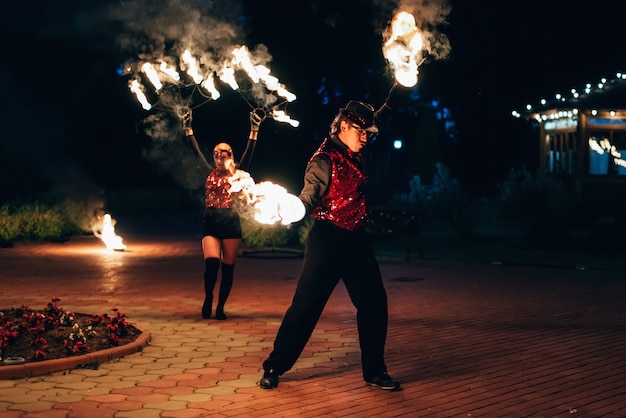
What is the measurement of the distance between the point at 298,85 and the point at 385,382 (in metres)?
25.7

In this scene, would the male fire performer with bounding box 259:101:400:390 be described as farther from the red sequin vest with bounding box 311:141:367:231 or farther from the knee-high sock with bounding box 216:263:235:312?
the knee-high sock with bounding box 216:263:235:312

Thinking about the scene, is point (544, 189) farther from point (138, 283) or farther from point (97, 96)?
point (97, 96)

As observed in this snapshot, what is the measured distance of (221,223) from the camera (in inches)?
400

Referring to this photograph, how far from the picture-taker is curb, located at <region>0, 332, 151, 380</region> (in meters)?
7.32

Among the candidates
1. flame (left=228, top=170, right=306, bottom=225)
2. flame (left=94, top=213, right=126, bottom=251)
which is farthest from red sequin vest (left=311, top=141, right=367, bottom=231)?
flame (left=94, top=213, right=126, bottom=251)

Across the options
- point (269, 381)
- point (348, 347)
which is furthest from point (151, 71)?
point (269, 381)

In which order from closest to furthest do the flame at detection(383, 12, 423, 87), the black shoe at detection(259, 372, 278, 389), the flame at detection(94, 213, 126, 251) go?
the black shoe at detection(259, 372, 278, 389) → the flame at detection(383, 12, 423, 87) → the flame at detection(94, 213, 126, 251)

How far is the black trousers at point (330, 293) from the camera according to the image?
7.18 meters

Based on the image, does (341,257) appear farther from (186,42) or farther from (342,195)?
(186,42)

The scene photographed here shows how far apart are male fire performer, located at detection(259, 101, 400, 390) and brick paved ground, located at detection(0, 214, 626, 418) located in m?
0.24

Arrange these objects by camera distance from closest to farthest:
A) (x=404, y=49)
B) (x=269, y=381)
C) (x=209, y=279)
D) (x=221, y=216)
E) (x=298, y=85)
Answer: (x=269, y=381) < (x=404, y=49) < (x=221, y=216) < (x=209, y=279) < (x=298, y=85)

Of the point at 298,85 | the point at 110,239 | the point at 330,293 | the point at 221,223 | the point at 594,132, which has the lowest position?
the point at 330,293

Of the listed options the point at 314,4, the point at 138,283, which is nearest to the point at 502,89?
the point at 314,4

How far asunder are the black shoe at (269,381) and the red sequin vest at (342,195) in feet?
4.01
